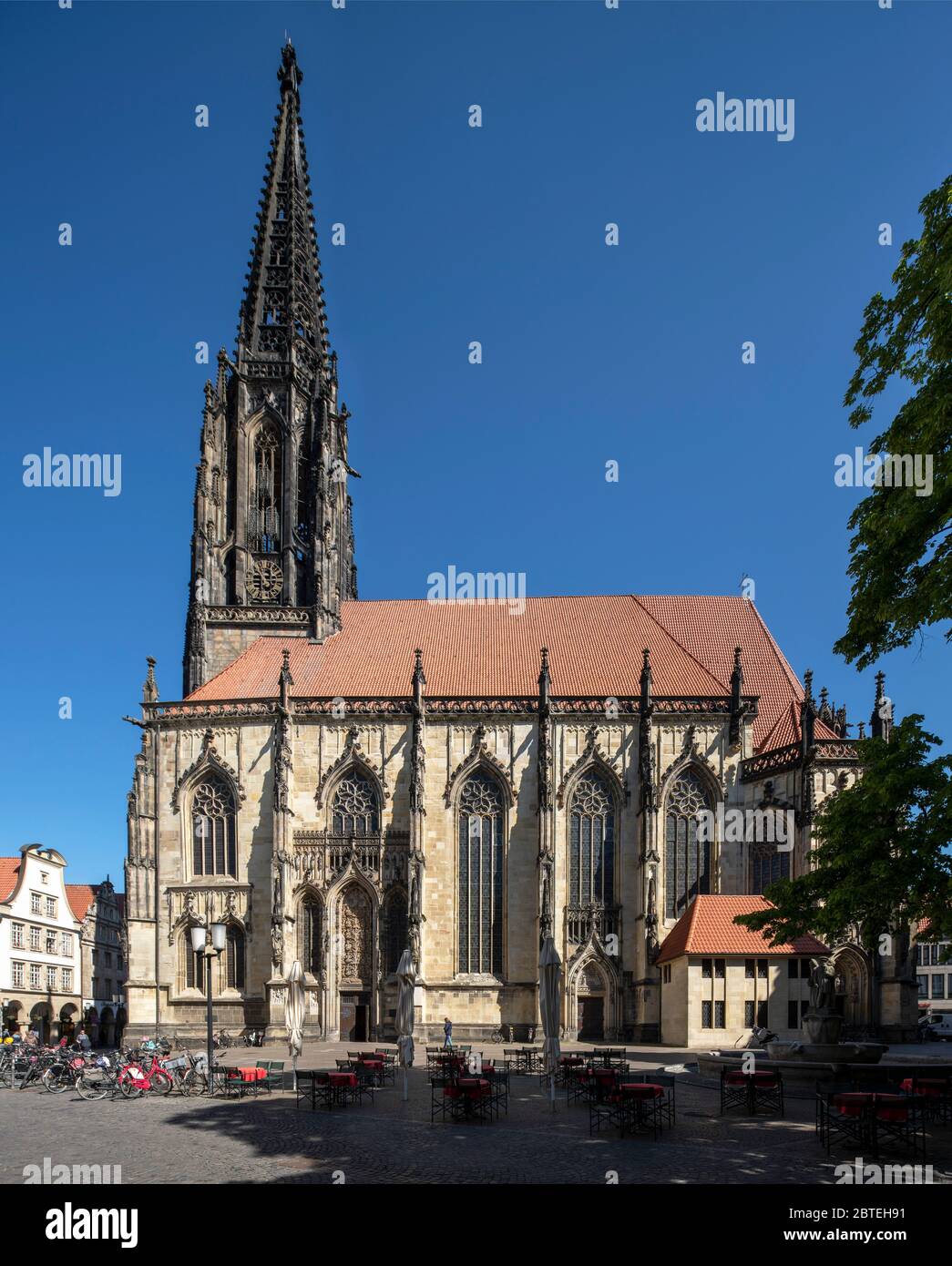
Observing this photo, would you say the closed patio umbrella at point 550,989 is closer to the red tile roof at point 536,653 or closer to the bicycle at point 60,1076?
the bicycle at point 60,1076

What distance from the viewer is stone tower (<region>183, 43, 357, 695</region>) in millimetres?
45906

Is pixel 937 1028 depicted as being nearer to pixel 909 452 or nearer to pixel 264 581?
pixel 264 581

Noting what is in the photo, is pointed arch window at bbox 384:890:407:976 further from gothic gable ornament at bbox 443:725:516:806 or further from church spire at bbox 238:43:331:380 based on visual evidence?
church spire at bbox 238:43:331:380

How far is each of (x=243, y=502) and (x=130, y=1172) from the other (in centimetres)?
3704

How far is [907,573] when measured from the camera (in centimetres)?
1378

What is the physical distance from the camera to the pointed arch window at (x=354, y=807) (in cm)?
4066

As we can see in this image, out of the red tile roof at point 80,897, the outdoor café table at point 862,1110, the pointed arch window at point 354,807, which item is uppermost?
the pointed arch window at point 354,807

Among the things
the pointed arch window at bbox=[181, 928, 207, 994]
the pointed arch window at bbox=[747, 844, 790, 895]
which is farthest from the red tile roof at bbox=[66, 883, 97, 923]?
the pointed arch window at bbox=[747, 844, 790, 895]

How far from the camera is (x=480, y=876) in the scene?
131ft

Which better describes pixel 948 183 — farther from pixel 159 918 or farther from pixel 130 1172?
pixel 159 918

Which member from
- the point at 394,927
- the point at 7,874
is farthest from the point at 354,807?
the point at 7,874

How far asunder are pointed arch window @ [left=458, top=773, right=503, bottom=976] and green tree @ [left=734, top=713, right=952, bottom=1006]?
22.7 meters

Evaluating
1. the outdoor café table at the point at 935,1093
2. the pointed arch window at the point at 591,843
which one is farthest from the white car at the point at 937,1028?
the outdoor café table at the point at 935,1093

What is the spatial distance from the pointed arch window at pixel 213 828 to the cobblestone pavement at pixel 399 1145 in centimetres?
2115
